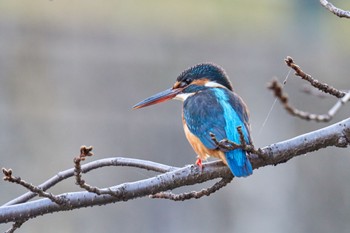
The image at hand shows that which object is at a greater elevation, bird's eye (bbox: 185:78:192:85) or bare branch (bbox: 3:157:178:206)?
bird's eye (bbox: 185:78:192:85)

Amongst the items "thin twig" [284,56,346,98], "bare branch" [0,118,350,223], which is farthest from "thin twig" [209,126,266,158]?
"thin twig" [284,56,346,98]

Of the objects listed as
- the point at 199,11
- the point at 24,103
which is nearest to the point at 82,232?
the point at 24,103

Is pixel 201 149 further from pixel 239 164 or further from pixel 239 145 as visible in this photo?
pixel 239 145

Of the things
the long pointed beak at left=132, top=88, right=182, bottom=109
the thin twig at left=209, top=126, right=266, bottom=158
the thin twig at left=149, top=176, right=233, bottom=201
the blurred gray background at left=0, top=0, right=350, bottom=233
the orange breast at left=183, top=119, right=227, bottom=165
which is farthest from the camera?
the blurred gray background at left=0, top=0, right=350, bottom=233

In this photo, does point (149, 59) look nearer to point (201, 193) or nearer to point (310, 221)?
point (310, 221)

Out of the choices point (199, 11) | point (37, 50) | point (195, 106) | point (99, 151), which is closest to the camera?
point (195, 106)

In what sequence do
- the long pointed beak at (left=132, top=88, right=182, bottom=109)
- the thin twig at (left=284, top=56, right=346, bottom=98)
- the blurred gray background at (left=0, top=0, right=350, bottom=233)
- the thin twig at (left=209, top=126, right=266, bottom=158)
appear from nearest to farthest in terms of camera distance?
the thin twig at (left=209, top=126, right=266, bottom=158) < the thin twig at (left=284, top=56, right=346, bottom=98) < the long pointed beak at (left=132, top=88, right=182, bottom=109) < the blurred gray background at (left=0, top=0, right=350, bottom=233)

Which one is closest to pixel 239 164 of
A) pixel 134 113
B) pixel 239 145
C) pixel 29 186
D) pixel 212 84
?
pixel 239 145

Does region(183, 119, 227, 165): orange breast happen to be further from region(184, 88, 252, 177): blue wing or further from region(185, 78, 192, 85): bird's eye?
region(185, 78, 192, 85): bird's eye

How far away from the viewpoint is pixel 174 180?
5.24 ft

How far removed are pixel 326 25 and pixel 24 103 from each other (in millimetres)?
3014

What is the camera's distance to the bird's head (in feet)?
7.54

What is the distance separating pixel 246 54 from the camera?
5219 millimetres

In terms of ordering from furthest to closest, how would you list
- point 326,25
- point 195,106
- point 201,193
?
point 326,25 → point 195,106 → point 201,193
